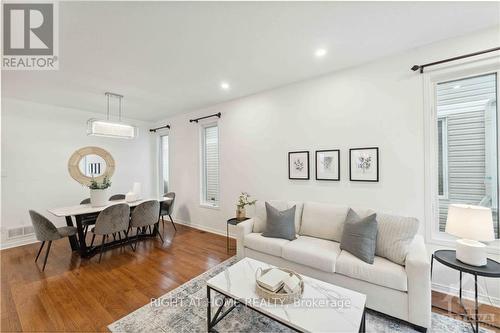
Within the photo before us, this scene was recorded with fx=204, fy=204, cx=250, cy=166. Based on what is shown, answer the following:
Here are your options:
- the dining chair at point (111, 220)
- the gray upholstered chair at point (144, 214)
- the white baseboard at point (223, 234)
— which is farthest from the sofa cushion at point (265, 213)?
the dining chair at point (111, 220)

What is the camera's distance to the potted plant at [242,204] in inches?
133

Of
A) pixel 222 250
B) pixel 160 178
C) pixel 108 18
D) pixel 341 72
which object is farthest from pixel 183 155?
pixel 341 72

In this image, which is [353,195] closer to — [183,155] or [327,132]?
[327,132]

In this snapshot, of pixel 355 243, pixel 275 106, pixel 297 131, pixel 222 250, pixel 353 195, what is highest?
pixel 275 106

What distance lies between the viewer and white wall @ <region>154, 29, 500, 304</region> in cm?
237

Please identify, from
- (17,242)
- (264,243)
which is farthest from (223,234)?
(17,242)

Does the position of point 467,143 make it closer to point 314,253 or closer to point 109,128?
point 314,253

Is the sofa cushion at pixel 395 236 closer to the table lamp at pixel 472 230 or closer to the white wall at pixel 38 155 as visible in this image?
the table lamp at pixel 472 230

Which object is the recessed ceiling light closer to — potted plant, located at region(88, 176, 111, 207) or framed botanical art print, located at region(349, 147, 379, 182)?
framed botanical art print, located at region(349, 147, 379, 182)

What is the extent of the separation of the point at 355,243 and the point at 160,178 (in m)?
5.29

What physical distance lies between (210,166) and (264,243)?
8.21 feet

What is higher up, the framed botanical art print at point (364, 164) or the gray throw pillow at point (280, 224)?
the framed botanical art print at point (364, 164)

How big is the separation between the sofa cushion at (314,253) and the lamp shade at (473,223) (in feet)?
3.47

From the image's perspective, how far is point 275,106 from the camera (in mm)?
3518
